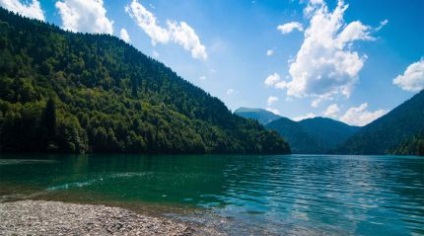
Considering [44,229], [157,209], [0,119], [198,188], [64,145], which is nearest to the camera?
[44,229]

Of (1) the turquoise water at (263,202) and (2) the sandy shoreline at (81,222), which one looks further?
(1) the turquoise water at (263,202)

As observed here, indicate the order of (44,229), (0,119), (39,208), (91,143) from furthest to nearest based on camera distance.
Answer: (91,143), (0,119), (39,208), (44,229)

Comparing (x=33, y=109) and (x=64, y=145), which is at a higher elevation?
(x=33, y=109)

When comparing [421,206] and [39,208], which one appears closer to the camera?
[39,208]

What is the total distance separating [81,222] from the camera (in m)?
28.6

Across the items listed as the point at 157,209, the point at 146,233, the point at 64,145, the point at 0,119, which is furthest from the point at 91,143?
the point at 146,233

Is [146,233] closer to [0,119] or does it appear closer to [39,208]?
[39,208]

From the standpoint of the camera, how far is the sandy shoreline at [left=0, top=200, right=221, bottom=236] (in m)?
25.9

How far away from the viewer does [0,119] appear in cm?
16138

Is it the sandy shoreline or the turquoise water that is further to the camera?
the turquoise water

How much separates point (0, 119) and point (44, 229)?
523 ft

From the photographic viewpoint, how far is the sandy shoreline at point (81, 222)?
2588 cm

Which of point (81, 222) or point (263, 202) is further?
point (263, 202)

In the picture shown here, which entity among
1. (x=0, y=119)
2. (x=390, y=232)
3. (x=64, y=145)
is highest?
(x=0, y=119)
